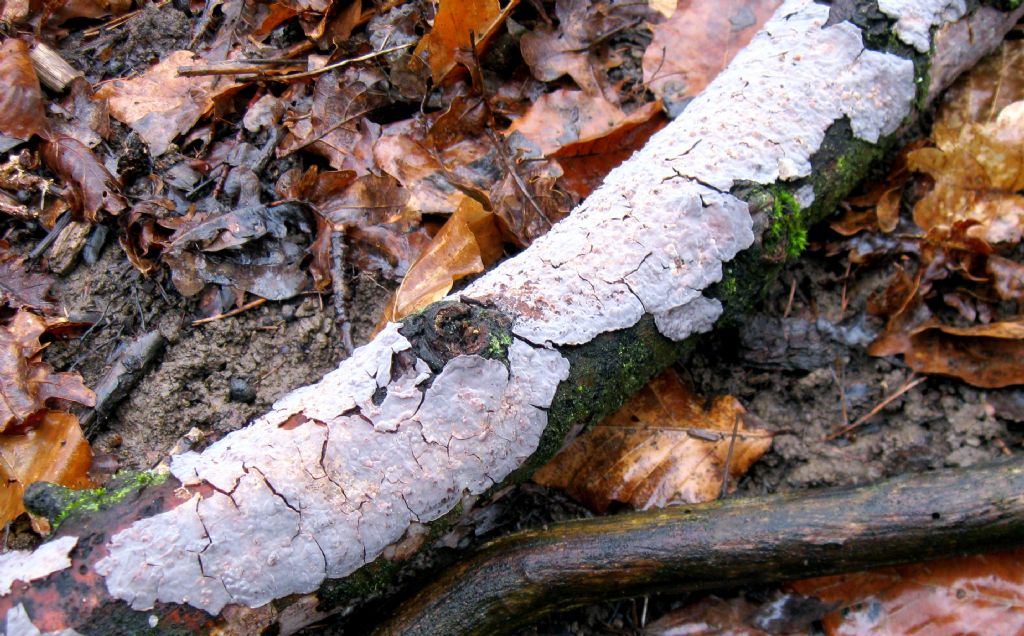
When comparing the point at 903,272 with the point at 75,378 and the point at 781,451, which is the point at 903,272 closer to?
the point at 781,451

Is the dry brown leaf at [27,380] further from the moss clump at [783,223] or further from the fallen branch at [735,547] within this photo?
the moss clump at [783,223]

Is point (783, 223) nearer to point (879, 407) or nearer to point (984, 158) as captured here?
point (879, 407)

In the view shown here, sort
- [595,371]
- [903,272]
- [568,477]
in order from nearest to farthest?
1. [595,371]
2. [568,477]
3. [903,272]

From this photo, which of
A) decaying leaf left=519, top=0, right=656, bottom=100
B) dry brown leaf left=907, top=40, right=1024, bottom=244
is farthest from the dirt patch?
dry brown leaf left=907, top=40, right=1024, bottom=244

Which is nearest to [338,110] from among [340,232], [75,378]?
[340,232]

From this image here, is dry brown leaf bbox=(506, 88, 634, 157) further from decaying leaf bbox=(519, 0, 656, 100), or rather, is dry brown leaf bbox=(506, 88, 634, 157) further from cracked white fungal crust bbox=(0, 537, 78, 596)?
cracked white fungal crust bbox=(0, 537, 78, 596)

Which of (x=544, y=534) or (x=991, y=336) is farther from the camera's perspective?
(x=991, y=336)

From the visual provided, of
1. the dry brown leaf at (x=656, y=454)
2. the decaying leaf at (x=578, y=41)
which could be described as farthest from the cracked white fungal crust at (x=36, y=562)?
the decaying leaf at (x=578, y=41)
